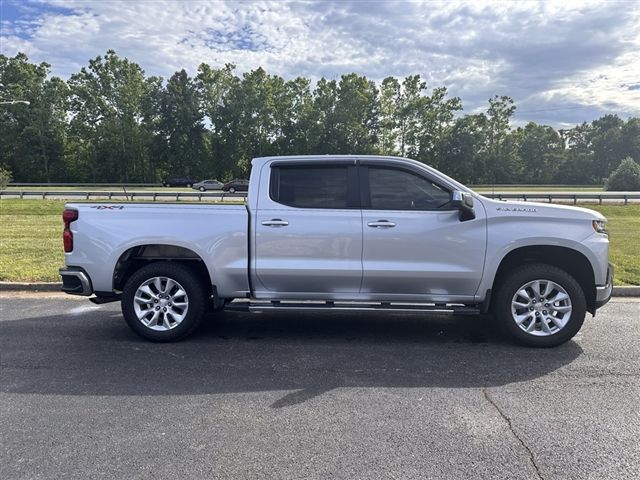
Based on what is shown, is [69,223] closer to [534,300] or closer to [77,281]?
[77,281]

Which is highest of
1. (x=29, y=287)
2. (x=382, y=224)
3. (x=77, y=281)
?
(x=382, y=224)

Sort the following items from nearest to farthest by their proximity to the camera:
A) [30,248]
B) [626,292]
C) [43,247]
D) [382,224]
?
1. [382,224]
2. [626,292]
3. [30,248]
4. [43,247]

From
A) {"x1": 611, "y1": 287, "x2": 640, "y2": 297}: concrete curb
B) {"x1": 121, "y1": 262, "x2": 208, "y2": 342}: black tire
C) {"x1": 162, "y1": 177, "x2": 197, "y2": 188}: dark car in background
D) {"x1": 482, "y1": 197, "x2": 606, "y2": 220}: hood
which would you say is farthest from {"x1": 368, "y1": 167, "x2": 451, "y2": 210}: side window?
{"x1": 162, "y1": 177, "x2": 197, "y2": 188}: dark car in background

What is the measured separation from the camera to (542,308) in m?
5.16

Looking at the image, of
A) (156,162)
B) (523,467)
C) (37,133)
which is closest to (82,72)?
(37,133)

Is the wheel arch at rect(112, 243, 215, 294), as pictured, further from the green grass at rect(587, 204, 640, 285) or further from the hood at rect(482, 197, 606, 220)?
the green grass at rect(587, 204, 640, 285)

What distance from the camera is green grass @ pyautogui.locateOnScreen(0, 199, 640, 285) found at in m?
8.59

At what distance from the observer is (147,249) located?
543 centimetres

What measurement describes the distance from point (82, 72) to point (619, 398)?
70.3m

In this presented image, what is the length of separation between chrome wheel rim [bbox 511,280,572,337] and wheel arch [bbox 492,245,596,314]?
0.27 metres

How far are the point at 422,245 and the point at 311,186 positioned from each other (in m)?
1.32

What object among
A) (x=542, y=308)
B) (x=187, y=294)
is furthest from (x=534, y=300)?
(x=187, y=294)

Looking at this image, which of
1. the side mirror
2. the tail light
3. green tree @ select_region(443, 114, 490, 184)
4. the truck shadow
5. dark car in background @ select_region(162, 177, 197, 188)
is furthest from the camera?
green tree @ select_region(443, 114, 490, 184)

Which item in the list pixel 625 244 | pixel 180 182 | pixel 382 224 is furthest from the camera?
pixel 180 182
